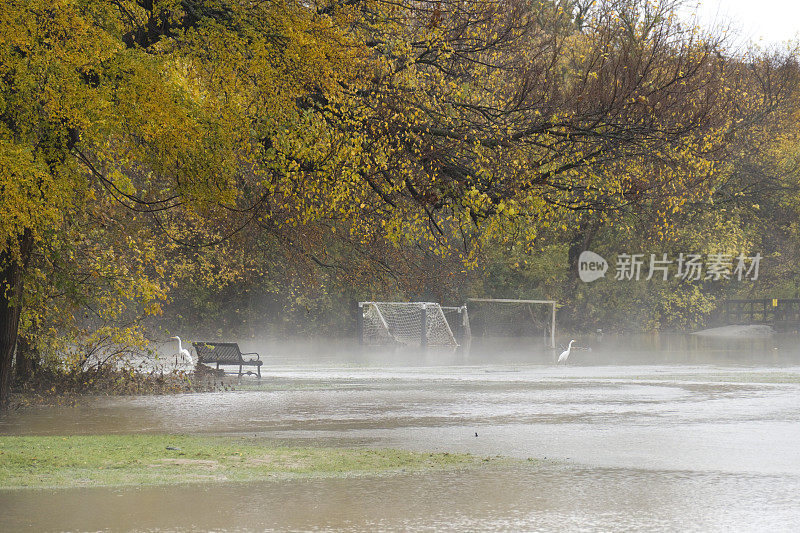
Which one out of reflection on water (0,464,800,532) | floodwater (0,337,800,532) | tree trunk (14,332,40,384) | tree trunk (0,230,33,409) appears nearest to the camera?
reflection on water (0,464,800,532)

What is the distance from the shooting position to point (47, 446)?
11805 millimetres

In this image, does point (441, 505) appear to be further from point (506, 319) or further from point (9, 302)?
point (506, 319)

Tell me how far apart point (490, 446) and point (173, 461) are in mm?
3604

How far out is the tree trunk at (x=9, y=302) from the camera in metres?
14.8

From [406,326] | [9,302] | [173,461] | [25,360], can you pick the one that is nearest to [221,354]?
[25,360]

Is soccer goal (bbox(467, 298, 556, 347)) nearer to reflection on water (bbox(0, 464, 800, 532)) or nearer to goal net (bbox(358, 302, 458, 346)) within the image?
goal net (bbox(358, 302, 458, 346))

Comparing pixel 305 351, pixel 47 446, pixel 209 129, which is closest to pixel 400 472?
pixel 47 446

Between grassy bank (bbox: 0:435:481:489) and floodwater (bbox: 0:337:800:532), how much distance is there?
436 mm

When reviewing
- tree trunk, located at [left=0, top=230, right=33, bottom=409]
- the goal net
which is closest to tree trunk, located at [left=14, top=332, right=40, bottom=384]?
tree trunk, located at [left=0, top=230, right=33, bottom=409]

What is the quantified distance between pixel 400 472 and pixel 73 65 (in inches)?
218

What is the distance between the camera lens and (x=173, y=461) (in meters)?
10.7

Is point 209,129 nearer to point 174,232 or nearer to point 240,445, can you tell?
point 240,445

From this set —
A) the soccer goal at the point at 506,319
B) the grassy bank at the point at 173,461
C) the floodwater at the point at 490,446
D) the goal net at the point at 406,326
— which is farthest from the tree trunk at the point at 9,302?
the soccer goal at the point at 506,319

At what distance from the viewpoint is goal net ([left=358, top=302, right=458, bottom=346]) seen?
41.2 metres
